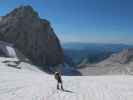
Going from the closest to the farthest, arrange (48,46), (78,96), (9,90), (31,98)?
1. (31,98)
2. (78,96)
3. (9,90)
4. (48,46)

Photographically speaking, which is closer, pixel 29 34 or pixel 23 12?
pixel 29 34

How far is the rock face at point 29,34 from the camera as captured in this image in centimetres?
9762

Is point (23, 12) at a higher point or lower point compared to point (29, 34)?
higher

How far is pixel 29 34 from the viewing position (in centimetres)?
10344

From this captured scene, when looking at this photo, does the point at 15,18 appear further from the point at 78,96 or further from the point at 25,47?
the point at 78,96

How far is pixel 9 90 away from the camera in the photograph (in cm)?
1461

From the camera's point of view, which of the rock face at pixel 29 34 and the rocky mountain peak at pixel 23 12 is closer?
the rock face at pixel 29 34

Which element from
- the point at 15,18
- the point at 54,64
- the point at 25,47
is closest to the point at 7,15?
the point at 15,18

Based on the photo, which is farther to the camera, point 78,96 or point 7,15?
point 7,15

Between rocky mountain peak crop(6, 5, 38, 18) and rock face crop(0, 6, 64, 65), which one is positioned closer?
rock face crop(0, 6, 64, 65)

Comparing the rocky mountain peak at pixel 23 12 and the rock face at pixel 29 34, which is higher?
the rocky mountain peak at pixel 23 12

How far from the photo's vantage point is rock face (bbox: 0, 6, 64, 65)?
9762 centimetres

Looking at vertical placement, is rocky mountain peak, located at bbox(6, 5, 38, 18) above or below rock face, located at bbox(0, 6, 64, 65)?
above

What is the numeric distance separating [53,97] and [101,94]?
312 centimetres
